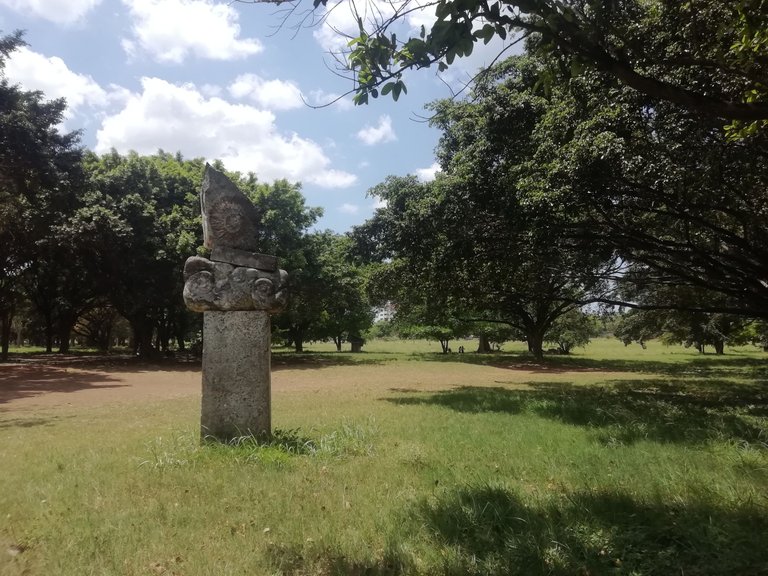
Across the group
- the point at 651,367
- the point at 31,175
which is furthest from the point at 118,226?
the point at 651,367

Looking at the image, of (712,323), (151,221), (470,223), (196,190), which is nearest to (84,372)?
(151,221)

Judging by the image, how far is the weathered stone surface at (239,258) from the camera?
631 centimetres

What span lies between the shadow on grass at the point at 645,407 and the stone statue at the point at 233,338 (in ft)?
14.6

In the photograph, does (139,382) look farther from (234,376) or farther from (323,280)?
(234,376)

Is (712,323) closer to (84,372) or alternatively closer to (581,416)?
(581,416)

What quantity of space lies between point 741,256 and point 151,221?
2143 centimetres

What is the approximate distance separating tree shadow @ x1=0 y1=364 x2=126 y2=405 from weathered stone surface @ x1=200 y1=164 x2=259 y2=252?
9161 mm

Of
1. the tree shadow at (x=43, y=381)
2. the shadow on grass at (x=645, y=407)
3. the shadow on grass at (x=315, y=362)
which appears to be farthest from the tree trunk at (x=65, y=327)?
the shadow on grass at (x=645, y=407)

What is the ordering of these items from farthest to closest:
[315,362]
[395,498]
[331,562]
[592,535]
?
[315,362] → [395,498] → [592,535] → [331,562]

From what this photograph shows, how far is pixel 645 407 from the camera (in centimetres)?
962

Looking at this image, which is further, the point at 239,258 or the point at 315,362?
the point at 315,362

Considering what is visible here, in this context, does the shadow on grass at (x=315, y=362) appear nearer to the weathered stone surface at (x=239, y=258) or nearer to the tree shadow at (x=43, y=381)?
the tree shadow at (x=43, y=381)

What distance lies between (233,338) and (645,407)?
25.6ft

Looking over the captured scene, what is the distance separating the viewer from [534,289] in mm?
17234
